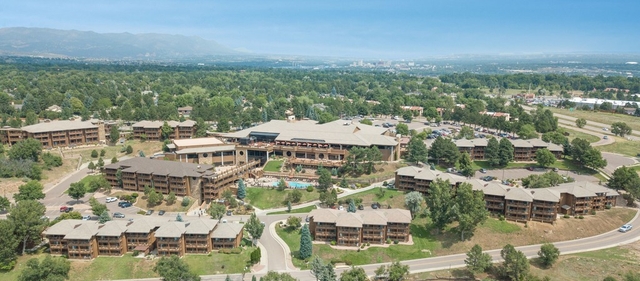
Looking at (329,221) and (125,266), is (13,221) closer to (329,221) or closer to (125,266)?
(125,266)

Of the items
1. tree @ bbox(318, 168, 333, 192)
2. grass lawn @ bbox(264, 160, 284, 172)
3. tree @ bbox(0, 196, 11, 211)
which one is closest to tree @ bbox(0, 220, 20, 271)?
tree @ bbox(0, 196, 11, 211)

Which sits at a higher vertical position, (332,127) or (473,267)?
(332,127)

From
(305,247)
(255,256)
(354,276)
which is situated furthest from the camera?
(305,247)

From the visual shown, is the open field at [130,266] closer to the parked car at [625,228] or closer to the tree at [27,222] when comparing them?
the tree at [27,222]

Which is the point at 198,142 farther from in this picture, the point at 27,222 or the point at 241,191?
the point at 27,222

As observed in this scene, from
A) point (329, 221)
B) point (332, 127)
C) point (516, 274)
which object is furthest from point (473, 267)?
point (332, 127)

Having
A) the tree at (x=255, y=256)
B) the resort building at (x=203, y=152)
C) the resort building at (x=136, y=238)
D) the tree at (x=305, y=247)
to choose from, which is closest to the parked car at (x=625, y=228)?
the tree at (x=305, y=247)

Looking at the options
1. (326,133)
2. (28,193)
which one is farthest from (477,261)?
(28,193)
